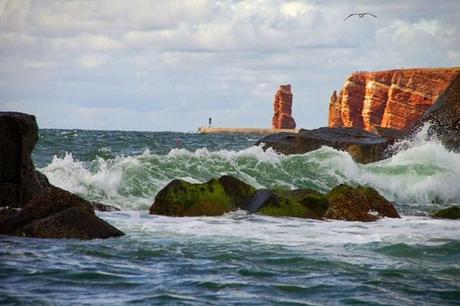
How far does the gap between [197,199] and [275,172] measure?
29.3ft

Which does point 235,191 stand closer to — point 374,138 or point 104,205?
point 104,205

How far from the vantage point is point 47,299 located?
28.8 feet

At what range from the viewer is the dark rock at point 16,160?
14.9 meters

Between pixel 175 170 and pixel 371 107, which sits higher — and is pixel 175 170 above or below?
below

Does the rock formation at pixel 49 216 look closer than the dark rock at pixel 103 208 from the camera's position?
Yes

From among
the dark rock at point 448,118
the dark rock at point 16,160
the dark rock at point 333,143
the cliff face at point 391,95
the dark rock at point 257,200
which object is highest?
the cliff face at point 391,95

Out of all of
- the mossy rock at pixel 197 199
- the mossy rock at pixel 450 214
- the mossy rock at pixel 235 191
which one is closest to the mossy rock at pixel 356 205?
the mossy rock at pixel 450 214

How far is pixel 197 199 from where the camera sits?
661 inches

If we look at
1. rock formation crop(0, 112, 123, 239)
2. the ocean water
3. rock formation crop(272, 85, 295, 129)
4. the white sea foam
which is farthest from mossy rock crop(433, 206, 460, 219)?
rock formation crop(272, 85, 295, 129)

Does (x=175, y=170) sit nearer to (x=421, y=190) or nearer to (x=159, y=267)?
(x=421, y=190)

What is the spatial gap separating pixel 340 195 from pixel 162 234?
4675mm

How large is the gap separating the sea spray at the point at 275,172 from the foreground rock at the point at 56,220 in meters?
7.26

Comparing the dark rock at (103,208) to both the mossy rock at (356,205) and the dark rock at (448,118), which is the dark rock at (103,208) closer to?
the mossy rock at (356,205)

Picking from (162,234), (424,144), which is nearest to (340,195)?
(162,234)
